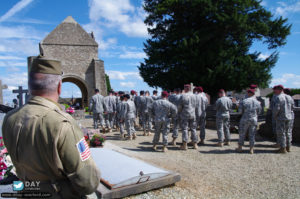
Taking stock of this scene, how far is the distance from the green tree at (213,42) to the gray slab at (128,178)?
47.7 feet

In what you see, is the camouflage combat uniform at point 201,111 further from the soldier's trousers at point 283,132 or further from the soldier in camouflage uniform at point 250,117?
the soldier's trousers at point 283,132

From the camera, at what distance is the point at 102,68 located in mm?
24719

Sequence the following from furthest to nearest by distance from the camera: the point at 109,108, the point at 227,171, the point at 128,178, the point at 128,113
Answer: the point at 109,108 < the point at 128,113 < the point at 227,171 < the point at 128,178

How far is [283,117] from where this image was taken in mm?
7090

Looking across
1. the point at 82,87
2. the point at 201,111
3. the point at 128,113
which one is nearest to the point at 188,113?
the point at 201,111

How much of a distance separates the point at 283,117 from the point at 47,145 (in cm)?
749

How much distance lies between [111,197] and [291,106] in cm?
668

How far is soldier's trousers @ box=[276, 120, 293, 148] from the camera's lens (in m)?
7.06

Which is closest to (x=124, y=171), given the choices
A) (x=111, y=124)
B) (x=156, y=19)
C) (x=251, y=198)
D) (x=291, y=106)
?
(x=251, y=198)

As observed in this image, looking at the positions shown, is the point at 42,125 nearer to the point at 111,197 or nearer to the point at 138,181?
the point at 111,197

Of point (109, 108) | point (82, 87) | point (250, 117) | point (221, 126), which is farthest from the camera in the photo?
point (82, 87)

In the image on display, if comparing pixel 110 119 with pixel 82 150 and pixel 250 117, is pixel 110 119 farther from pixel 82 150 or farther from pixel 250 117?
pixel 82 150

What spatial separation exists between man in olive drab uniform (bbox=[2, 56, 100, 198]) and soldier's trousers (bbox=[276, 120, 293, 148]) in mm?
7144

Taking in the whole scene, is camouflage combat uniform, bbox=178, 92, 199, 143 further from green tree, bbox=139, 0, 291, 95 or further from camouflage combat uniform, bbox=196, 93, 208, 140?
green tree, bbox=139, 0, 291, 95
